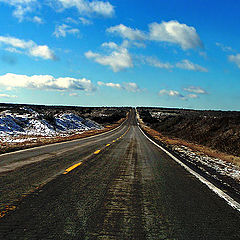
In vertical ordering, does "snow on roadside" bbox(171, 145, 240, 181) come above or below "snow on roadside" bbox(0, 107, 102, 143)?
above

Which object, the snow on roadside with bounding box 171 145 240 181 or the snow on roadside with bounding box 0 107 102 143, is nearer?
the snow on roadside with bounding box 171 145 240 181

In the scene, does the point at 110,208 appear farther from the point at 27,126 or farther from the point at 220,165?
the point at 27,126

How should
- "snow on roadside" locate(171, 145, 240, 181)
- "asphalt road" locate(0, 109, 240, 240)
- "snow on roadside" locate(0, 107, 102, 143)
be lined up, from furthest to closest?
"snow on roadside" locate(0, 107, 102, 143) < "snow on roadside" locate(171, 145, 240, 181) < "asphalt road" locate(0, 109, 240, 240)

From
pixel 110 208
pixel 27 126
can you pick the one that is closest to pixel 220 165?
pixel 110 208

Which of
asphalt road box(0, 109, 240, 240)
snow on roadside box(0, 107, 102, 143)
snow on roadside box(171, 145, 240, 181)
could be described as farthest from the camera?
snow on roadside box(0, 107, 102, 143)

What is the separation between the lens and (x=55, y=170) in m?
6.48

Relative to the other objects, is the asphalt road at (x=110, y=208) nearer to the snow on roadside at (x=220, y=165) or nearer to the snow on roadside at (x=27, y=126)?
the snow on roadside at (x=220, y=165)

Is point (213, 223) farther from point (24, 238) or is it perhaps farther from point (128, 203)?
point (24, 238)

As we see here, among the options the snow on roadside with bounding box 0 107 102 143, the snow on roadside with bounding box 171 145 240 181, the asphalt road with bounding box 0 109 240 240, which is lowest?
the snow on roadside with bounding box 0 107 102 143

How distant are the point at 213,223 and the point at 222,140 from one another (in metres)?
16.5

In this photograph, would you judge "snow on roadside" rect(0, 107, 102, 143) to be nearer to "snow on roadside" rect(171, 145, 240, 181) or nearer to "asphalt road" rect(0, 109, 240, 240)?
"snow on roadside" rect(171, 145, 240, 181)

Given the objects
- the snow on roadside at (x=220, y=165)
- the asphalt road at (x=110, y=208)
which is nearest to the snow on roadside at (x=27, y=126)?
the snow on roadside at (x=220, y=165)

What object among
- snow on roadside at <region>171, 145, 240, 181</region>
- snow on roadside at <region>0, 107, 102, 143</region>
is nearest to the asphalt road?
snow on roadside at <region>171, 145, 240, 181</region>

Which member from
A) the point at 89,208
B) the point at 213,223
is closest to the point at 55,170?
the point at 89,208
